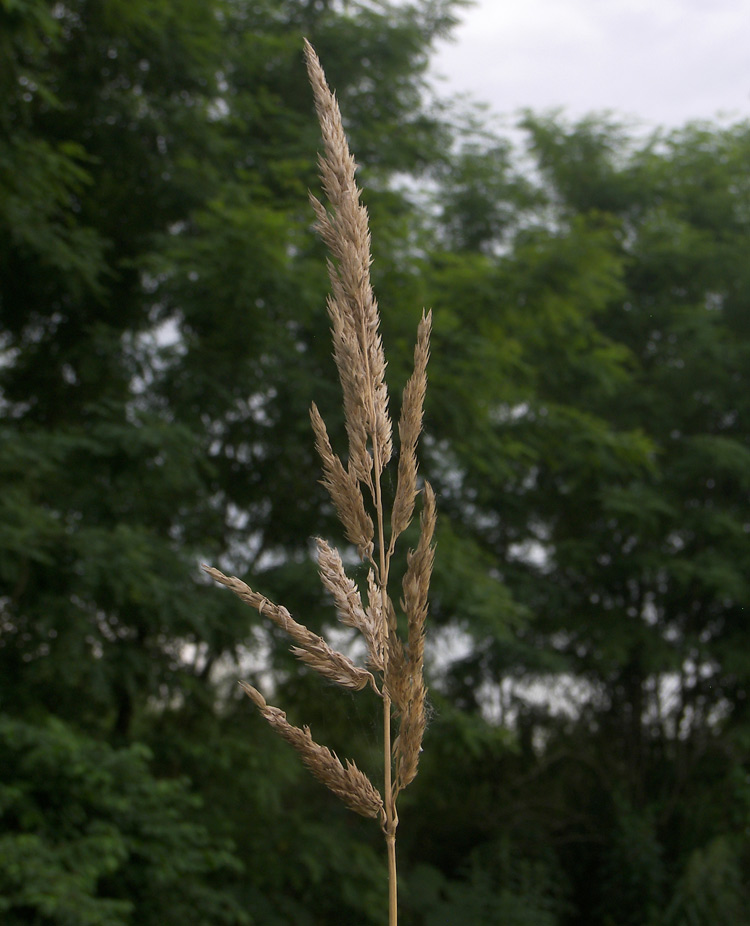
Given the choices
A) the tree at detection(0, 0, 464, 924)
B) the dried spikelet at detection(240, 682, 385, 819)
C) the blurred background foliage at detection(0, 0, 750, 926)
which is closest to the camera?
the dried spikelet at detection(240, 682, 385, 819)

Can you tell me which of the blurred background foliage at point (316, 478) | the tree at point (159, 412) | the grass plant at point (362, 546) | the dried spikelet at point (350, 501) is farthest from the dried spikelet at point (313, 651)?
the tree at point (159, 412)

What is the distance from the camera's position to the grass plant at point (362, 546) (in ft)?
3.05

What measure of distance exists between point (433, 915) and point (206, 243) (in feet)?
19.4

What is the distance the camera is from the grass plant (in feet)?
3.05

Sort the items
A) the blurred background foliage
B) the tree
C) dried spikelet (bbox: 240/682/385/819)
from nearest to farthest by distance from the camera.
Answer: dried spikelet (bbox: 240/682/385/819), the tree, the blurred background foliage

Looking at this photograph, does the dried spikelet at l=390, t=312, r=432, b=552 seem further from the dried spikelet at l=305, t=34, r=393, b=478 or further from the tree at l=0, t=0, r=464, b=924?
the tree at l=0, t=0, r=464, b=924

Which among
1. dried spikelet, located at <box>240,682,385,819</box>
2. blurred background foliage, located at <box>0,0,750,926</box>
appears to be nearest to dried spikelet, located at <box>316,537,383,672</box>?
dried spikelet, located at <box>240,682,385,819</box>

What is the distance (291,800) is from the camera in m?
7.84

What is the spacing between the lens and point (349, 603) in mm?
977

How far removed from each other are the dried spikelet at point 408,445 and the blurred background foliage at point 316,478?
3.35 metres

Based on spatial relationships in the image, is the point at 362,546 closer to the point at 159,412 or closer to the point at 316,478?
the point at 316,478

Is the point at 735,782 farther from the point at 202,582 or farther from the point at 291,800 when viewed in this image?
the point at 202,582

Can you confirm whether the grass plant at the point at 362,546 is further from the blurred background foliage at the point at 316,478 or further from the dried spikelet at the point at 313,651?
the blurred background foliage at the point at 316,478

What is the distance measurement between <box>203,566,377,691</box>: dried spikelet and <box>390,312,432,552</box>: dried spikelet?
5.0 inches
